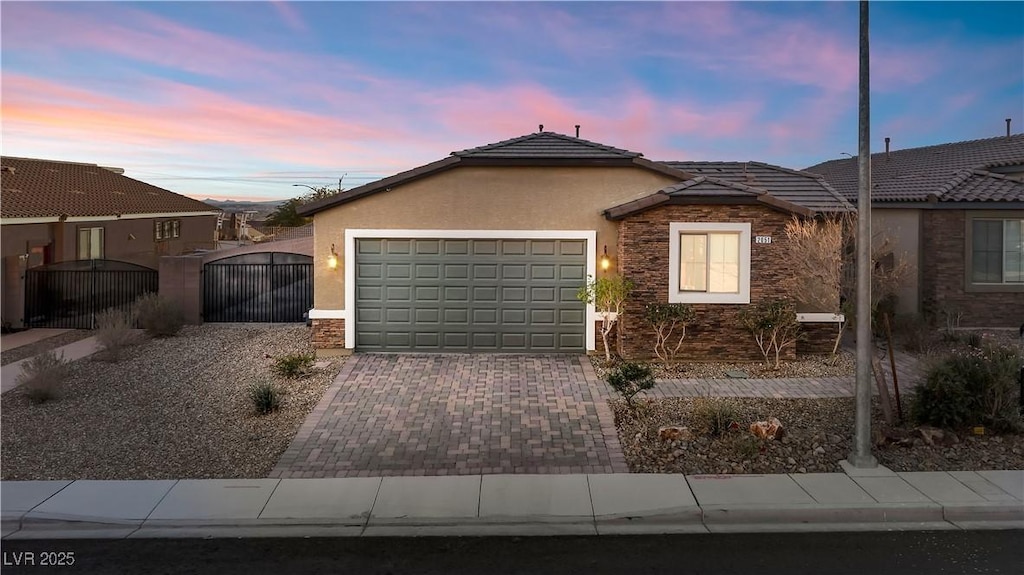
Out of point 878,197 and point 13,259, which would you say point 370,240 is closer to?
point 13,259

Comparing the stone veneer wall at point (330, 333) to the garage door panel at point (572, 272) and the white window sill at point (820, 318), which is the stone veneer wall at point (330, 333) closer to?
the garage door panel at point (572, 272)

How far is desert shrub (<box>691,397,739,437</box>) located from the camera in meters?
9.59

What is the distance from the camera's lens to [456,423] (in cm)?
1055

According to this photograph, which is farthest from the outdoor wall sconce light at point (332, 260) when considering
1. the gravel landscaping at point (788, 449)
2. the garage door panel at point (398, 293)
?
the gravel landscaping at point (788, 449)

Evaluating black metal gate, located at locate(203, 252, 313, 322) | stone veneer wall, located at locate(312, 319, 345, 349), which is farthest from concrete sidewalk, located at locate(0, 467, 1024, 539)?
black metal gate, located at locate(203, 252, 313, 322)

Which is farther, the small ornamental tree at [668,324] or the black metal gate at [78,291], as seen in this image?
the black metal gate at [78,291]

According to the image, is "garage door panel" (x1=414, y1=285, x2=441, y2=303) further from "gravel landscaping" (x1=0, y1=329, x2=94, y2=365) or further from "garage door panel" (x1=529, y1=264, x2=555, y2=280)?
"gravel landscaping" (x1=0, y1=329, x2=94, y2=365)

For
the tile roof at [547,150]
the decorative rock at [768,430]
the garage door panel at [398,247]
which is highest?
the tile roof at [547,150]

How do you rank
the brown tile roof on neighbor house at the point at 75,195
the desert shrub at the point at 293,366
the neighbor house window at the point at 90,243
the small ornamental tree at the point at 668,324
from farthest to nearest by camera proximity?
1. the neighbor house window at the point at 90,243
2. the brown tile roof on neighbor house at the point at 75,195
3. the small ornamental tree at the point at 668,324
4. the desert shrub at the point at 293,366

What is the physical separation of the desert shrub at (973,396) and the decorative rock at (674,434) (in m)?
3.21

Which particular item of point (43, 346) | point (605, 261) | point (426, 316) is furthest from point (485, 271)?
point (43, 346)

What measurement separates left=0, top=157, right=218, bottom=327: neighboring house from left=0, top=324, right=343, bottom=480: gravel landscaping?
6.76 m

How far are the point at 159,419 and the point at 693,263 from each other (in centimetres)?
982

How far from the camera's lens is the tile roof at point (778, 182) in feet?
50.3
